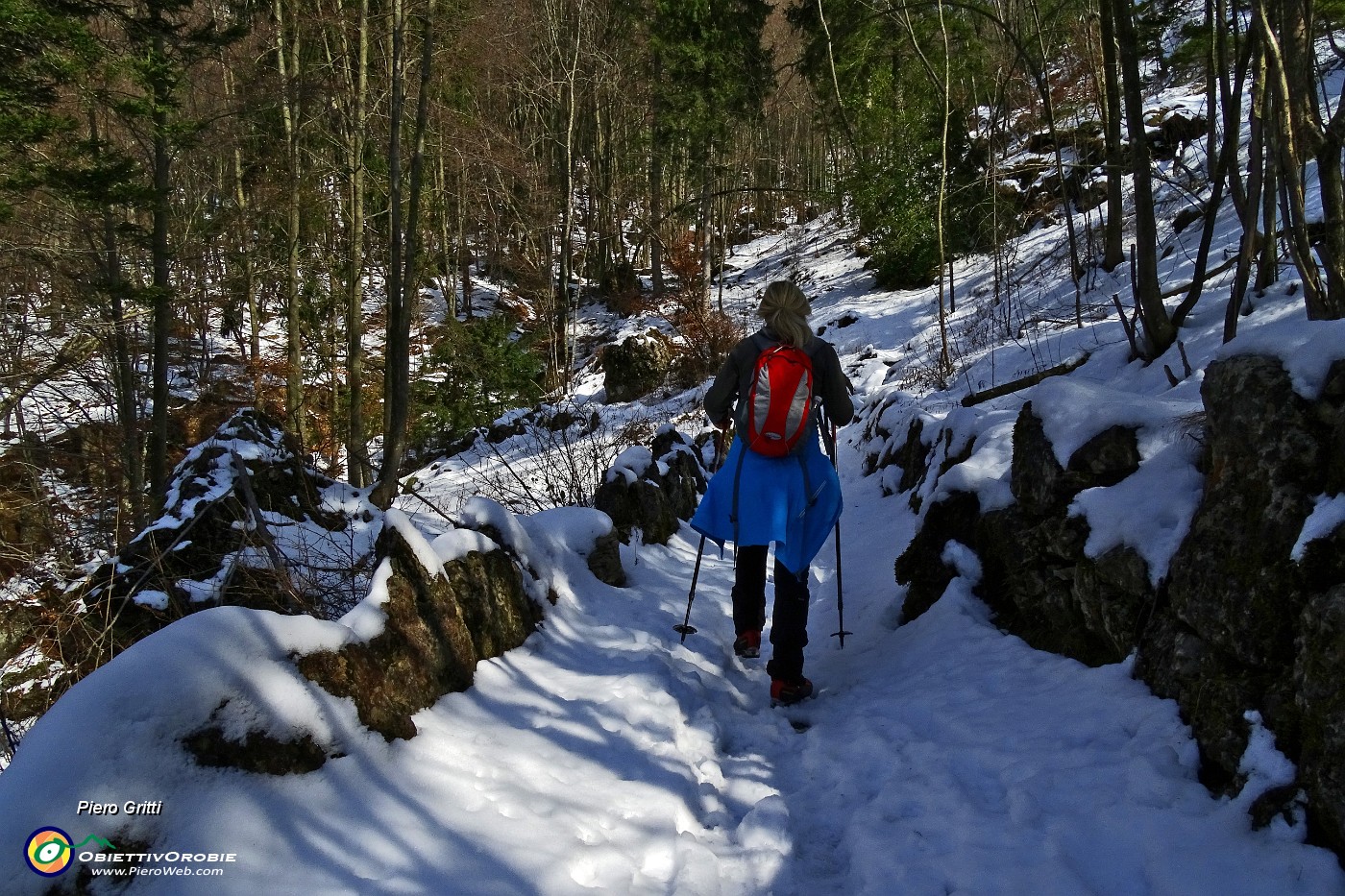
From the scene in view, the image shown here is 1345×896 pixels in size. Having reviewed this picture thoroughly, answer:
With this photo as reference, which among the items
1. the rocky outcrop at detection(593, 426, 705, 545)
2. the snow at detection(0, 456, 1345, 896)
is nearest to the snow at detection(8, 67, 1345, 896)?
the snow at detection(0, 456, 1345, 896)

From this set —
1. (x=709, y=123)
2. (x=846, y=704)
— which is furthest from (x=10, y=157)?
(x=709, y=123)

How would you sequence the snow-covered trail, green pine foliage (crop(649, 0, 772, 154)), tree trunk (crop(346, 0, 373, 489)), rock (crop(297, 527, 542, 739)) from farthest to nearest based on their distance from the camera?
green pine foliage (crop(649, 0, 772, 154)) → tree trunk (crop(346, 0, 373, 489)) → rock (crop(297, 527, 542, 739)) → the snow-covered trail

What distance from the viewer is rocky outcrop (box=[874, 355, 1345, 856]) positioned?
5.53ft

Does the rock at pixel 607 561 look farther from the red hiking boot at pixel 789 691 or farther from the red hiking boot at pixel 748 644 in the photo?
the red hiking boot at pixel 789 691

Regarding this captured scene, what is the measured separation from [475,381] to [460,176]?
902 centimetres

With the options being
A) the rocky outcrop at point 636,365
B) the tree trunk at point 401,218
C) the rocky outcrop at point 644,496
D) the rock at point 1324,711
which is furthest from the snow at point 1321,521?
the rocky outcrop at point 636,365

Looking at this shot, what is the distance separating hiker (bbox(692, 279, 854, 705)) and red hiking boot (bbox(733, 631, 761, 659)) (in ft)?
1.12

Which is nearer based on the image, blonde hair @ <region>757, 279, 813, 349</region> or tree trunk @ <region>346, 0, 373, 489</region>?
blonde hair @ <region>757, 279, 813, 349</region>

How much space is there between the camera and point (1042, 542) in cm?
314

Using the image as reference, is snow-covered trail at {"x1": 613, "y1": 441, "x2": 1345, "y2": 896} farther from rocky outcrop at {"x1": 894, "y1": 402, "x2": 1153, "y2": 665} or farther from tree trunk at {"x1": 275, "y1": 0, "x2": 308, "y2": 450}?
tree trunk at {"x1": 275, "y1": 0, "x2": 308, "y2": 450}

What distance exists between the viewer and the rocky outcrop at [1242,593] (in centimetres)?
169

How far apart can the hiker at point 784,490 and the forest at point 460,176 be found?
91.2 inches

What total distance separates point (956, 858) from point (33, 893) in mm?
2160

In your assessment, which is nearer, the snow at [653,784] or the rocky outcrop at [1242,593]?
the snow at [653,784]
